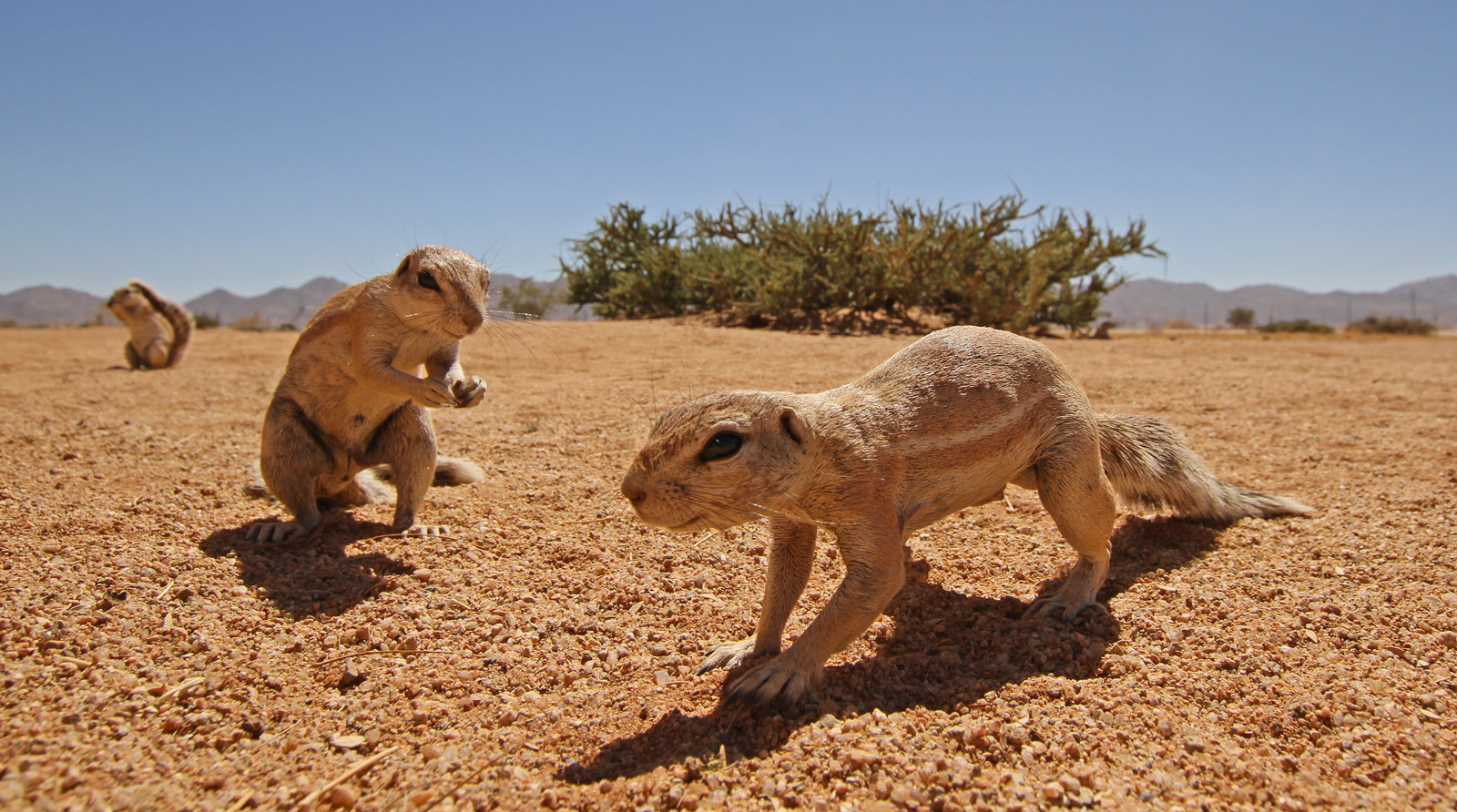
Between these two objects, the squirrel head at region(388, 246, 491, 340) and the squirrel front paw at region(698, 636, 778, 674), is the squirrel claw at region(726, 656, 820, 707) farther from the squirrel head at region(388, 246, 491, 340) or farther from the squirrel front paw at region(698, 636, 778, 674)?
the squirrel head at region(388, 246, 491, 340)

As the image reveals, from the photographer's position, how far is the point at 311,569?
3.68 meters

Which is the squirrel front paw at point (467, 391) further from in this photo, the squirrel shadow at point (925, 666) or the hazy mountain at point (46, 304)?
the hazy mountain at point (46, 304)

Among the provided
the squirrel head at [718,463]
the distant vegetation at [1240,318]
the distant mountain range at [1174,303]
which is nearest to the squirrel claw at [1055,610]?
the squirrel head at [718,463]

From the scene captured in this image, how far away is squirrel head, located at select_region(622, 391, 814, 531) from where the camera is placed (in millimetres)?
2502

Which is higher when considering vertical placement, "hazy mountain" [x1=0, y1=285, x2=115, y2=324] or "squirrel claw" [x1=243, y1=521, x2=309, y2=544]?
"hazy mountain" [x1=0, y1=285, x2=115, y2=324]

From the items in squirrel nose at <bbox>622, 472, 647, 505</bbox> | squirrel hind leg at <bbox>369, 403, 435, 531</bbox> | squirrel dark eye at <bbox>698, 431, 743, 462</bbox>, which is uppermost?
squirrel dark eye at <bbox>698, 431, 743, 462</bbox>

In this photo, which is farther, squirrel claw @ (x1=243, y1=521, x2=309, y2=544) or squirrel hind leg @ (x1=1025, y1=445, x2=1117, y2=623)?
squirrel claw @ (x1=243, y1=521, x2=309, y2=544)

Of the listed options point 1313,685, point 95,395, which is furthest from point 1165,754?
point 95,395

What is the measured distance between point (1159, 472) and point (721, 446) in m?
2.59

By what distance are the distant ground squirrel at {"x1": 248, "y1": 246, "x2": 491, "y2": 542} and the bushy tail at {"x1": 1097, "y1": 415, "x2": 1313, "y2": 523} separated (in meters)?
3.09

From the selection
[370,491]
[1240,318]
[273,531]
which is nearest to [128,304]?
[370,491]

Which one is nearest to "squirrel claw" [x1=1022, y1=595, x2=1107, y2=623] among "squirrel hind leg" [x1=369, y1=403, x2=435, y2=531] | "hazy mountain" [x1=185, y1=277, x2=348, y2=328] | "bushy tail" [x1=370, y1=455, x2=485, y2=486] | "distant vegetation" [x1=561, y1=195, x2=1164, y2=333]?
"squirrel hind leg" [x1=369, y1=403, x2=435, y2=531]

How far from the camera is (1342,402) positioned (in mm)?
7930

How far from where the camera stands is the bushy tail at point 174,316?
12.4m
